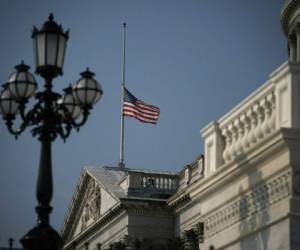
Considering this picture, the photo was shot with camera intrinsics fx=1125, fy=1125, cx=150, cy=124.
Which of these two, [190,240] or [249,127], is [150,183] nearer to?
[190,240]

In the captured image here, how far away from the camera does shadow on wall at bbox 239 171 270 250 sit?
12742mm

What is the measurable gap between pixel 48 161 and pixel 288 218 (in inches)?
161

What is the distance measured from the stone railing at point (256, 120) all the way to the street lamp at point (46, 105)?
1.88 metres

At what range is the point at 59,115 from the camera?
1553cm

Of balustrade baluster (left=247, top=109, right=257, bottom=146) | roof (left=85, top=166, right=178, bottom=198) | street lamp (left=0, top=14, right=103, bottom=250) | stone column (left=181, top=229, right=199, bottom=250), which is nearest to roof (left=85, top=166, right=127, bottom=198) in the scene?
roof (left=85, top=166, right=178, bottom=198)

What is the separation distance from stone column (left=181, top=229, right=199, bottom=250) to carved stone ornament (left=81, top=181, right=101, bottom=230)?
40.5 feet

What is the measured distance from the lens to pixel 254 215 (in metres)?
13.0

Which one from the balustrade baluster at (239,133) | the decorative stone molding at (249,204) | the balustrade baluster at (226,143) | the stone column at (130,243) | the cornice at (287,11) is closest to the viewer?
the decorative stone molding at (249,204)

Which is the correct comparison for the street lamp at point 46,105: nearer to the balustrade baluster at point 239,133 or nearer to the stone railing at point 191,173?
the balustrade baluster at point 239,133

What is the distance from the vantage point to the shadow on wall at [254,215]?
1274cm

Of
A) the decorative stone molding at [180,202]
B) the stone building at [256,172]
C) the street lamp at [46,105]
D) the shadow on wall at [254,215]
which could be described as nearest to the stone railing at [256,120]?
the stone building at [256,172]

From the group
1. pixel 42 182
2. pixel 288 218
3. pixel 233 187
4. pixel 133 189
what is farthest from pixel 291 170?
pixel 133 189

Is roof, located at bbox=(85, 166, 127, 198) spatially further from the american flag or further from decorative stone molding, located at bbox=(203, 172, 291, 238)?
decorative stone molding, located at bbox=(203, 172, 291, 238)

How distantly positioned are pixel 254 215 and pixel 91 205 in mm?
56120
